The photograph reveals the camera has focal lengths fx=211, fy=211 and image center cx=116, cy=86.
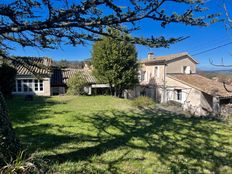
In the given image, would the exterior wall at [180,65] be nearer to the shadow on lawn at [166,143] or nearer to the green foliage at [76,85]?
the green foliage at [76,85]

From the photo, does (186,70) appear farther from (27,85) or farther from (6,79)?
(6,79)

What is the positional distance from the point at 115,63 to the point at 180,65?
989 centimetres

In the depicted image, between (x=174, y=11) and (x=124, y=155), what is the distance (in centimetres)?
384

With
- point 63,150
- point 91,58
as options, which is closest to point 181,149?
point 63,150

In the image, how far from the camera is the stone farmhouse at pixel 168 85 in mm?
22016

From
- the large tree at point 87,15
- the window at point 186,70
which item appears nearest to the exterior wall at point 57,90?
the window at point 186,70

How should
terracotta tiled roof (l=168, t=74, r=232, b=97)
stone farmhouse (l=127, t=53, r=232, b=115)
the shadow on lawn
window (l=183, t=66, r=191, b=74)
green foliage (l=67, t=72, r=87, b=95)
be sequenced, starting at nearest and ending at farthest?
the shadow on lawn < terracotta tiled roof (l=168, t=74, r=232, b=97) < stone farmhouse (l=127, t=53, r=232, b=115) < green foliage (l=67, t=72, r=87, b=95) < window (l=183, t=66, r=191, b=74)

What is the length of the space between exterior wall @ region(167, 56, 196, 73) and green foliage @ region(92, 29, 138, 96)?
5498 mm

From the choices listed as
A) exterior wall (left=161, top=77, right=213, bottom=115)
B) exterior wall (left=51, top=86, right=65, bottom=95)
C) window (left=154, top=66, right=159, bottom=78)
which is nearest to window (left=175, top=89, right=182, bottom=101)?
exterior wall (left=161, top=77, right=213, bottom=115)

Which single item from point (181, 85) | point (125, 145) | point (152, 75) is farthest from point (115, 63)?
point (125, 145)

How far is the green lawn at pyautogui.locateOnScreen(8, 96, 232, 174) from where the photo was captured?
494 centimetres

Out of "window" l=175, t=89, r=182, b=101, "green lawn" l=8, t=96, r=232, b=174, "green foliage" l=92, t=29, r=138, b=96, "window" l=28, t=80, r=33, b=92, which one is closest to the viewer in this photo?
"green lawn" l=8, t=96, r=232, b=174

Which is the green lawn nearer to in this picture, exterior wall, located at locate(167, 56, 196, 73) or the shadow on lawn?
the shadow on lawn

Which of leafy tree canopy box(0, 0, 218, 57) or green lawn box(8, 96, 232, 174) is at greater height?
leafy tree canopy box(0, 0, 218, 57)
